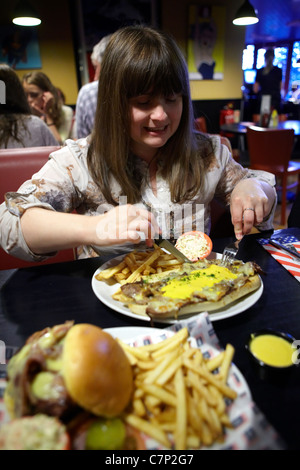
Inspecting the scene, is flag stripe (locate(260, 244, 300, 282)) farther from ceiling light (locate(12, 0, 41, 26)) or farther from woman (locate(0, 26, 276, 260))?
ceiling light (locate(12, 0, 41, 26))

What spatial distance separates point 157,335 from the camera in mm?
1027

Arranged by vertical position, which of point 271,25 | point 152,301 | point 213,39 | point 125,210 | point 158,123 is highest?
point 271,25

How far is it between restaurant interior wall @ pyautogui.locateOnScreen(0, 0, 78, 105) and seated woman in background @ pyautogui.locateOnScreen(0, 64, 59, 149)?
13.5 ft

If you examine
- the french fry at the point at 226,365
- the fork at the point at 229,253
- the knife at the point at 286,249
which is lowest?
the french fry at the point at 226,365

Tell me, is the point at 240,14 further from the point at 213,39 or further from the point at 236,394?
the point at 236,394

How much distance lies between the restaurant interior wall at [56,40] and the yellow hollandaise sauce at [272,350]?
7280 millimetres

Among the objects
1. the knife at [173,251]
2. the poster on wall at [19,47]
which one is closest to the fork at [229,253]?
the knife at [173,251]

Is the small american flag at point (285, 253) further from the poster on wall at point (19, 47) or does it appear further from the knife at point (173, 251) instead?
the poster on wall at point (19, 47)

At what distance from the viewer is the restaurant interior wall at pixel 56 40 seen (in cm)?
624

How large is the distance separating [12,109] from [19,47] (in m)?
4.29

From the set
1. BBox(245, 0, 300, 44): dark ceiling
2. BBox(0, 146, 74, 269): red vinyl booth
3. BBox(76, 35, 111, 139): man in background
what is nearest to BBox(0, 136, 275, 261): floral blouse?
BBox(0, 146, 74, 269): red vinyl booth

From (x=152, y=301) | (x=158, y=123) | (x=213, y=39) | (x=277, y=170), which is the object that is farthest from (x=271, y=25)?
(x=152, y=301)

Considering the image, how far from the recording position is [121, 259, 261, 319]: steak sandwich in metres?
1.11

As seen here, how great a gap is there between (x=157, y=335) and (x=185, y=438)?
Answer: 13.7 inches
